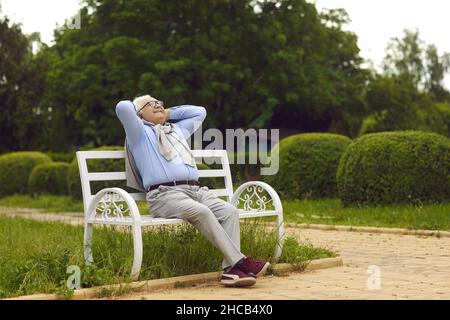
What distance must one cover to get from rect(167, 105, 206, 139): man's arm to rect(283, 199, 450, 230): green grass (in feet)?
14.1

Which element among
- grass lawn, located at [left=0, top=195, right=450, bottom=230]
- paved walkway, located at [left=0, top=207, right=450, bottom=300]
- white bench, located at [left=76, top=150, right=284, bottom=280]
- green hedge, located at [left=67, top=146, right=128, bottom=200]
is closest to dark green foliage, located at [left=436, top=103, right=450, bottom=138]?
green hedge, located at [left=67, top=146, right=128, bottom=200]

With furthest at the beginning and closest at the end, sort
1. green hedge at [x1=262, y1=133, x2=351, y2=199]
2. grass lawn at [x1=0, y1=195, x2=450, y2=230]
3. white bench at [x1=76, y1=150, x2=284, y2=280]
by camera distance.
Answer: green hedge at [x1=262, y1=133, x2=351, y2=199]
grass lawn at [x1=0, y1=195, x2=450, y2=230]
white bench at [x1=76, y1=150, x2=284, y2=280]

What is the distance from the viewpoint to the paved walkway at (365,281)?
504 centimetres

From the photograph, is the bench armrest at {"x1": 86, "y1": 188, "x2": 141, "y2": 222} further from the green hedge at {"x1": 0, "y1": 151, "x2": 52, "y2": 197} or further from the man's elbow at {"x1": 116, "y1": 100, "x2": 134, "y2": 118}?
the green hedge at {"x1": 0, "y1": 151, "x2": 52, "y2": 197}

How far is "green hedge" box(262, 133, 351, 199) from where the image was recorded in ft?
48.3

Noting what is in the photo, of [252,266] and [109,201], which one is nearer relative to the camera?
[252,266]

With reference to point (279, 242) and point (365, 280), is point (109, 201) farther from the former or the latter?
point (365, 280)

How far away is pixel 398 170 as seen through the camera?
12.2 metres

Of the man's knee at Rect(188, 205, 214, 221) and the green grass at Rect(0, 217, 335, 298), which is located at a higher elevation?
the man's knee at Rect(188, 205, 214, 221)

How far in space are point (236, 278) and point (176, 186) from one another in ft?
2.90

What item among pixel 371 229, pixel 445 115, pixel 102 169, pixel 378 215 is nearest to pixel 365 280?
pixel 371 229

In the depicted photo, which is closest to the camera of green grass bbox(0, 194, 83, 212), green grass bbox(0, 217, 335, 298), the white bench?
green grass bbox(0, 217, 335, 298)
